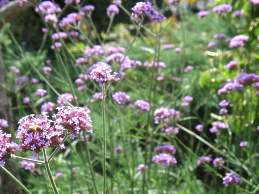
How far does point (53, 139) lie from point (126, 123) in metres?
1.97

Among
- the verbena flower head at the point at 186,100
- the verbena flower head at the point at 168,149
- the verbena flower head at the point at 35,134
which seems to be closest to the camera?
the verbena flower head at the point at 35,134

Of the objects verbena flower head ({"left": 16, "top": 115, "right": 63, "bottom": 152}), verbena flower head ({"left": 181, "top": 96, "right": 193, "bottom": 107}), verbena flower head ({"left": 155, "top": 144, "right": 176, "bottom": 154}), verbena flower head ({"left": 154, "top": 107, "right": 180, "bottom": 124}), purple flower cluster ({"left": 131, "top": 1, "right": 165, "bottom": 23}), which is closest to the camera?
verbena flower head ({"left": 16, "top": 115, "right": 63, "bottom": 152})

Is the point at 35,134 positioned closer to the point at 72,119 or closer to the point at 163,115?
the point at 72,119

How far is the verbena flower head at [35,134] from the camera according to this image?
1514 millimetres

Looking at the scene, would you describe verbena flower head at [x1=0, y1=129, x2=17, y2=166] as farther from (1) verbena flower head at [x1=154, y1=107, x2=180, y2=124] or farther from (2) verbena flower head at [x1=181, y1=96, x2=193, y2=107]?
(2) verbena flower head at [x1=181, y1=96, x2=193, y2=107]

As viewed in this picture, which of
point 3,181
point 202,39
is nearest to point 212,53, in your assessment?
point 202,39

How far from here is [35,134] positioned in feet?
4.97

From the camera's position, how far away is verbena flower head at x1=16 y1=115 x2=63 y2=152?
1.51 meters

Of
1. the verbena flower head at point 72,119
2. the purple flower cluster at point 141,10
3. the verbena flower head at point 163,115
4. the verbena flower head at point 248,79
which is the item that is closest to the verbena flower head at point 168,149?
the verbena flower head at point 163,115

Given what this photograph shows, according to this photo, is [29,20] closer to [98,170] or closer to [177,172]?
[98,170]

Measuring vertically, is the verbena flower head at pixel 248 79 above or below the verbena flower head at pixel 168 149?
above

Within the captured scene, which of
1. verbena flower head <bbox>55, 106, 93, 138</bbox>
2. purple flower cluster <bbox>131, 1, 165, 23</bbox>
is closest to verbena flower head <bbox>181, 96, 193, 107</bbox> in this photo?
purple flower cluster <bbox>131, 1, 165, 23</bbox>

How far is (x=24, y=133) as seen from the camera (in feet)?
5.05

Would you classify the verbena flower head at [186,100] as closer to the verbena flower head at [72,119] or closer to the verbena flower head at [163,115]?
the verbena flower head at [163,115]
